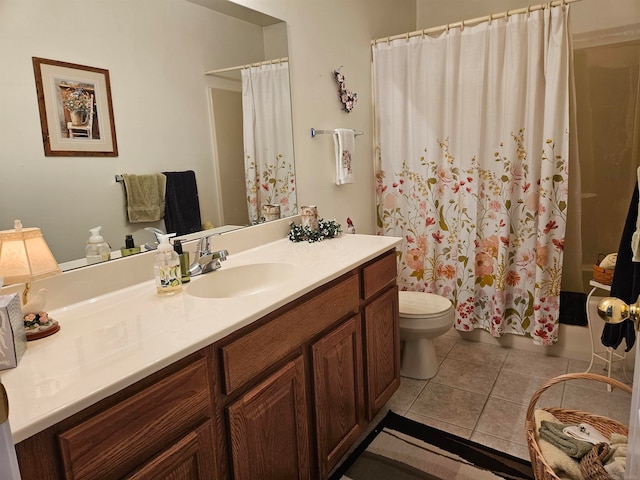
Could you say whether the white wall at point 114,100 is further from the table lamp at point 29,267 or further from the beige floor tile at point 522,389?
the beige floor tile at point 522,389

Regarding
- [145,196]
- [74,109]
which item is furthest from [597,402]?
[74,109]

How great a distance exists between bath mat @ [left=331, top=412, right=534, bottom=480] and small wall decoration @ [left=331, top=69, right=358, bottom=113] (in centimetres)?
178

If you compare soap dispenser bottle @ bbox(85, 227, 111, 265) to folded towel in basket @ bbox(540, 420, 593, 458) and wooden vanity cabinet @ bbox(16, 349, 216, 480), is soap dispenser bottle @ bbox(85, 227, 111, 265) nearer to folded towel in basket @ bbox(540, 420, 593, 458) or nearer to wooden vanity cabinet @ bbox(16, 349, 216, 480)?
wooden vanity cabinet @ bbox(16, 349, 216, 480)

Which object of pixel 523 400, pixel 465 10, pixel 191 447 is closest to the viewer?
pixel 191 447

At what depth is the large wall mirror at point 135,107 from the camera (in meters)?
1.23

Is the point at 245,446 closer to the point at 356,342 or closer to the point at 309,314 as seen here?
the point at 309,314

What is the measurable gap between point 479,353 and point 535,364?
0.32m

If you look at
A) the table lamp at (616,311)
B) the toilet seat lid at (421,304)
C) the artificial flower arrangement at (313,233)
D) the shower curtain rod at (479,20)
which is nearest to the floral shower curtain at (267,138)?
the artificial flower arrangement at (313,233)

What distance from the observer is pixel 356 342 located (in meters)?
1.76

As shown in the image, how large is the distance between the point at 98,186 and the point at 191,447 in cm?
86

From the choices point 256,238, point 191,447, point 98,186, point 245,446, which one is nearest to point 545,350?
point 256,238

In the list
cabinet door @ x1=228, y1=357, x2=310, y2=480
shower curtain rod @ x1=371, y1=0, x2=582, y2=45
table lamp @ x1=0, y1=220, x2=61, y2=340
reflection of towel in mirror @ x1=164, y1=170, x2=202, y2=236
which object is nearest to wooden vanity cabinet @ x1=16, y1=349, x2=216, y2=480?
cabinet door @ x1=228, y1=357, x2=310, y2=480

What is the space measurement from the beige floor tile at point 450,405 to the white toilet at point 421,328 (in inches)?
5.0

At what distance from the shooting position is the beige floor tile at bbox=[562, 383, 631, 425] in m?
2.12
